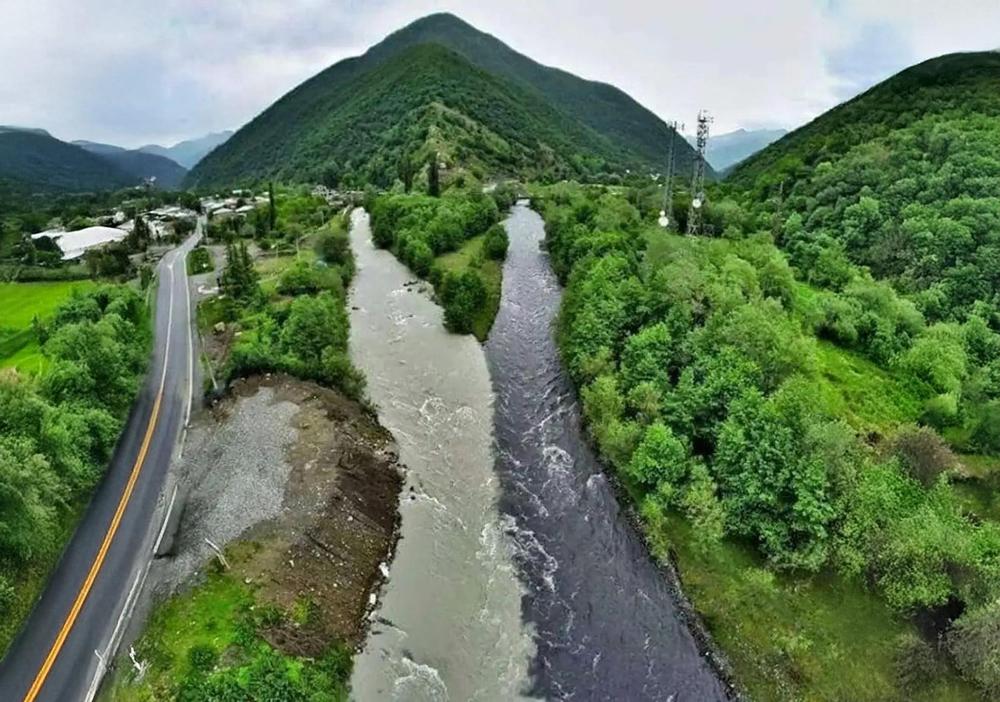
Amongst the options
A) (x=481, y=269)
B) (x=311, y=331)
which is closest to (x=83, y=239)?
(x=481, y=269)

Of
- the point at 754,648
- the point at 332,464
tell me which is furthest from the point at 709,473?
the point at 332,464

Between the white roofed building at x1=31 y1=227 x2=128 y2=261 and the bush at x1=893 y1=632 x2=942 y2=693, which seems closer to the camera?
the bush at x1=893 y1=632 x2=942 y2=693

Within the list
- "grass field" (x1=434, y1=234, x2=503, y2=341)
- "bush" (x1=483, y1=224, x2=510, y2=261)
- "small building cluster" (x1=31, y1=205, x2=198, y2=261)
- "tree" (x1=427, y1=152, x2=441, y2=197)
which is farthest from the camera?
"tree" (x1=427, y1=152, x2=441, y2=197)

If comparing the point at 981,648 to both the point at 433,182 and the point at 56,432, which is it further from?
the point at 433,182

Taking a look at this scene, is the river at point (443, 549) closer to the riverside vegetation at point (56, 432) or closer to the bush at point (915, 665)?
the bush at point (915, 665)

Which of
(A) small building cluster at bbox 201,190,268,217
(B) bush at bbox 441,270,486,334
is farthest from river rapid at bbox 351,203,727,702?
(A) small building cluster at bbox 201,190,268,217

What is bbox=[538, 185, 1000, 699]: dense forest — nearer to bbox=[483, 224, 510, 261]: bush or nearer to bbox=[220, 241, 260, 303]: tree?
bbox=[483, 224, 510, 261]: bush
